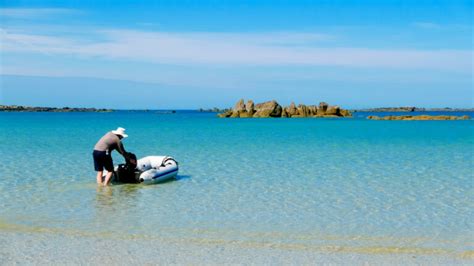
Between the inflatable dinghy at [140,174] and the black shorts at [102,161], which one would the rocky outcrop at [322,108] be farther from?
the black shorts at [102,161]

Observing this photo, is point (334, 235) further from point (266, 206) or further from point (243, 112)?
point (243, 112)

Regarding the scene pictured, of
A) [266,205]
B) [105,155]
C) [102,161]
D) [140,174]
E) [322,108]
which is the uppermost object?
[322,108]

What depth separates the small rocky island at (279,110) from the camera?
106250 mm

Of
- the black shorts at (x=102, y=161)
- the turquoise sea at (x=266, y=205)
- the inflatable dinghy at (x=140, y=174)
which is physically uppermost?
the black shorts at (x=102, y=161)

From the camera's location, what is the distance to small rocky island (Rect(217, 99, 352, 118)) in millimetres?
106250

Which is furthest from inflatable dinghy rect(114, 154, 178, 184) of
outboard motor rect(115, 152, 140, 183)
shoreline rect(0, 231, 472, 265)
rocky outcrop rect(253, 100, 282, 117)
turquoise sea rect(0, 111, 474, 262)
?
rocky outcrop rect(253, 100, 282, 117)

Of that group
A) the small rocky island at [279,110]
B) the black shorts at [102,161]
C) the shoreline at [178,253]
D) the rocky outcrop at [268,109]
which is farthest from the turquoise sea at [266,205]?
the small rocky island at [279,110]

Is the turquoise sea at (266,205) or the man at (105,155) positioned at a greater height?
the man at (105,155)

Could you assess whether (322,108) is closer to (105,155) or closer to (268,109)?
(268,109)

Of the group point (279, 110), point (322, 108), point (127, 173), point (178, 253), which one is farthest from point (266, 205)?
point (322, 108)

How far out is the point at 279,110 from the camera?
107875 mm

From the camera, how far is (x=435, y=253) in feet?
27.7

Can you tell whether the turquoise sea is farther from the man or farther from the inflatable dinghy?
the man

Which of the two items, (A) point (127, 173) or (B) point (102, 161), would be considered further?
(A) point (127, 173)
